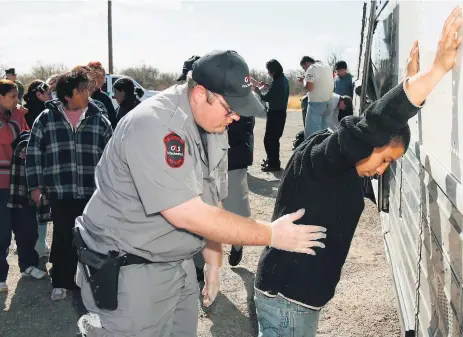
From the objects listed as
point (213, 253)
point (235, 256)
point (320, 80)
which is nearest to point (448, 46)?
point (213, 253)

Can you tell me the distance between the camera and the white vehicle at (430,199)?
69.4 inches

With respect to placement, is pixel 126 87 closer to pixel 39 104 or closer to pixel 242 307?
pixel 39 104

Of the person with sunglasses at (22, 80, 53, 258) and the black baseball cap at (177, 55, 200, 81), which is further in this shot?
the person with sunglasses at (22, 80, 53, 258)

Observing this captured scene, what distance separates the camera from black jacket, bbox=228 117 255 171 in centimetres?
455

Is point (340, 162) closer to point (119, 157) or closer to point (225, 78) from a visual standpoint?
point (225, 78)

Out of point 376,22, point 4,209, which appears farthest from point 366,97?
point 4,209

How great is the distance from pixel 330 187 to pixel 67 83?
259cm

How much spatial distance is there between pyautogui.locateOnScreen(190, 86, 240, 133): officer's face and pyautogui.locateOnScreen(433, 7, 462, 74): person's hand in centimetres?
75

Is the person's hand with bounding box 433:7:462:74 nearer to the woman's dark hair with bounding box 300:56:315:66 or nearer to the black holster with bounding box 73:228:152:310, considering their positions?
the black holster with bounding box 73:228:152:310

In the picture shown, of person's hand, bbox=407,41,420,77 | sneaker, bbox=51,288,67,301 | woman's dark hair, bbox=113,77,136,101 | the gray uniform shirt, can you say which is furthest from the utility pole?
person's hand, bbox=407,41,420,77

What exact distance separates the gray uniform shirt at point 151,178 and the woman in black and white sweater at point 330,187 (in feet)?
1.19

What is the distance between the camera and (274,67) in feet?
26.1

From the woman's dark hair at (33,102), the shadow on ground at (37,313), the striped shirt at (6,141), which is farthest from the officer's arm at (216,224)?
the woman's dark hair at (33,102)

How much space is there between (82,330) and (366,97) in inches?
200
